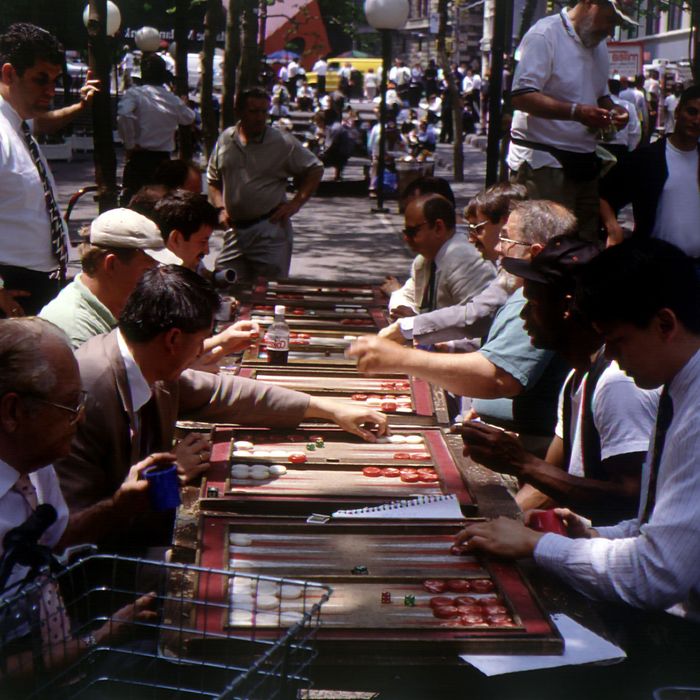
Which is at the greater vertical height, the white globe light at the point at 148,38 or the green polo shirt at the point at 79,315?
the white globe light at the point at 148,38

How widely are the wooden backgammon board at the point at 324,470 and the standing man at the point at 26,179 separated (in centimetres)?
189

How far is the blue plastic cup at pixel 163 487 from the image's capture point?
2.94 m

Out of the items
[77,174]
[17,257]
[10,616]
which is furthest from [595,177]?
[77,174]

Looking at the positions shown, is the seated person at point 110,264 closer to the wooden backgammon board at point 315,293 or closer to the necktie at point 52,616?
the necktie at point 52,616

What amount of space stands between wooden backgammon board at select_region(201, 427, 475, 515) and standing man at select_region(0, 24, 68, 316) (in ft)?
6.19

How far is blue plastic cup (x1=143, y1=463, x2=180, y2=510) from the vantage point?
294cm

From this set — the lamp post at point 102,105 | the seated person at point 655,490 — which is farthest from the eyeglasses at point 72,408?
the lamp post at point 102,105

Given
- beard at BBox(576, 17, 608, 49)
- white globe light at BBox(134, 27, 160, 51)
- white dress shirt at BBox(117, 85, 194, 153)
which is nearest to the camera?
beard at BBox(576, 17, 608, 49)

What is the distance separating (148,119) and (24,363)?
10.5 m

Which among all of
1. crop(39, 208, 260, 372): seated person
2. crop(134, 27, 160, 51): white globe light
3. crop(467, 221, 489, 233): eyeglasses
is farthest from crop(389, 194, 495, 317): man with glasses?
crop(134, 27, 160, 51): white globe light

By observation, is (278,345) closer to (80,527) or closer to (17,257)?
(17,257)

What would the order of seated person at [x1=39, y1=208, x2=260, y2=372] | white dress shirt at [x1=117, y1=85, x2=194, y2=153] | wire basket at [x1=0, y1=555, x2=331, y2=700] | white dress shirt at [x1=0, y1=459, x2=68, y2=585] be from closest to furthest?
wire basket at [x1=0, y1=555, x2=331, y2=700] → white dress shirt at [x1=0, y1=459, x2=68, y2=585] → seated person at [x1=39, y1=208, x2=260, y2=372] → white dress shirt at [x1=117, y1=85, x2=194, y2=153]

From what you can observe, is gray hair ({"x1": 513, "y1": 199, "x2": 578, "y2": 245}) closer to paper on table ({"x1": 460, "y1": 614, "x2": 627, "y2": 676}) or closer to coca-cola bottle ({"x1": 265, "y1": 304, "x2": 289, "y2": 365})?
coca-cola bottle ({"x1": 265, "y1": 304, "x2": 289, "y2": 365})

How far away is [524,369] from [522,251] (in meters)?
0.48
